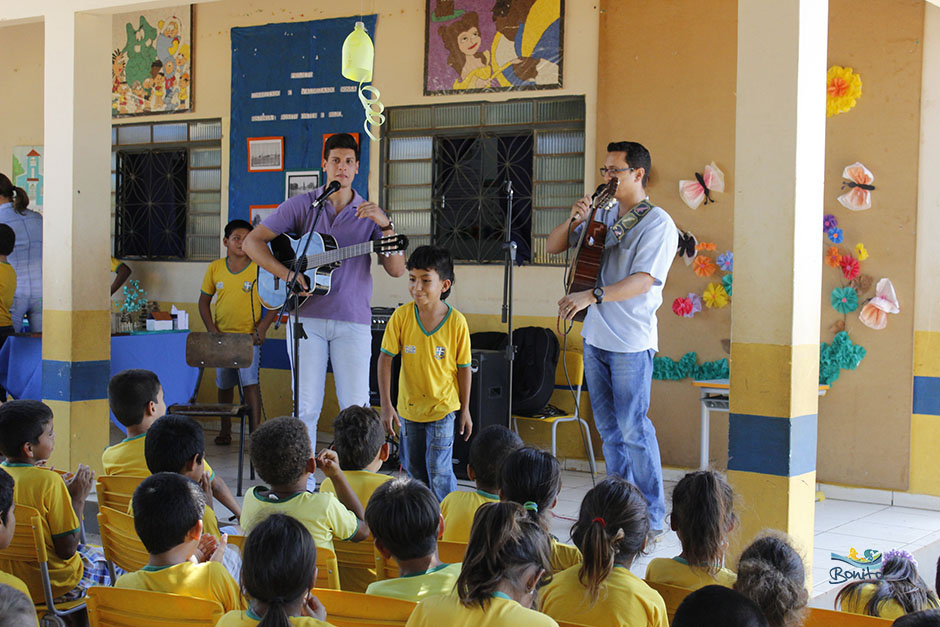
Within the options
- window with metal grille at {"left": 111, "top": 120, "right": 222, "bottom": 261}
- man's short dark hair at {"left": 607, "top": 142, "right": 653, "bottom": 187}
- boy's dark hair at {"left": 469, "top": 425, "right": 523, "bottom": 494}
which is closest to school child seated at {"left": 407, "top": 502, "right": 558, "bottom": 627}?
boy's dark hair at {"left": 469, "top": 425, "right": 523, "bottom": 494}

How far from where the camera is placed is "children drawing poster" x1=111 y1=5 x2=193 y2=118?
25.9 feet

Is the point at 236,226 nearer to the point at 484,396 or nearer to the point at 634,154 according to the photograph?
the point at 484,396

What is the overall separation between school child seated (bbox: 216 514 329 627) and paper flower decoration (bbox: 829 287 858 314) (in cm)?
438

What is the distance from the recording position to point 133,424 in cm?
357

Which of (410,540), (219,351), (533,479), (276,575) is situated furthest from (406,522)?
(219,351)

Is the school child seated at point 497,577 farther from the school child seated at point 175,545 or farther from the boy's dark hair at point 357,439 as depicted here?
the boy's dark hair at point 357,439

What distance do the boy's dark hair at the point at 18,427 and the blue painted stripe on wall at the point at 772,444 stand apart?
2374 mm

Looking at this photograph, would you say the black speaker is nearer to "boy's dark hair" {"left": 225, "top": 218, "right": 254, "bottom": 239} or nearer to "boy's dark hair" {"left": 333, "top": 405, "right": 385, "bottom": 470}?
"boy's dark hair" {"left": 225, "top": 218, "right": 254, "bottom": 239}

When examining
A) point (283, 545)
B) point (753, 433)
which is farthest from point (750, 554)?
point (753, 433)

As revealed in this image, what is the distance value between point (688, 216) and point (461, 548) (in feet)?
12.9

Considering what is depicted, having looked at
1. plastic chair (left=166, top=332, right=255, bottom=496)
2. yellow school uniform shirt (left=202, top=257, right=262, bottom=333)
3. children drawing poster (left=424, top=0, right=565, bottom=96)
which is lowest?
plastic chair (left=166, top=332, right=255, bottom=496)

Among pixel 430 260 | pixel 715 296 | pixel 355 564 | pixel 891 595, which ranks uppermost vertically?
pixel 430 260

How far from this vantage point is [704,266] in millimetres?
5957

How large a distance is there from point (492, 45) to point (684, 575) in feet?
15.7
